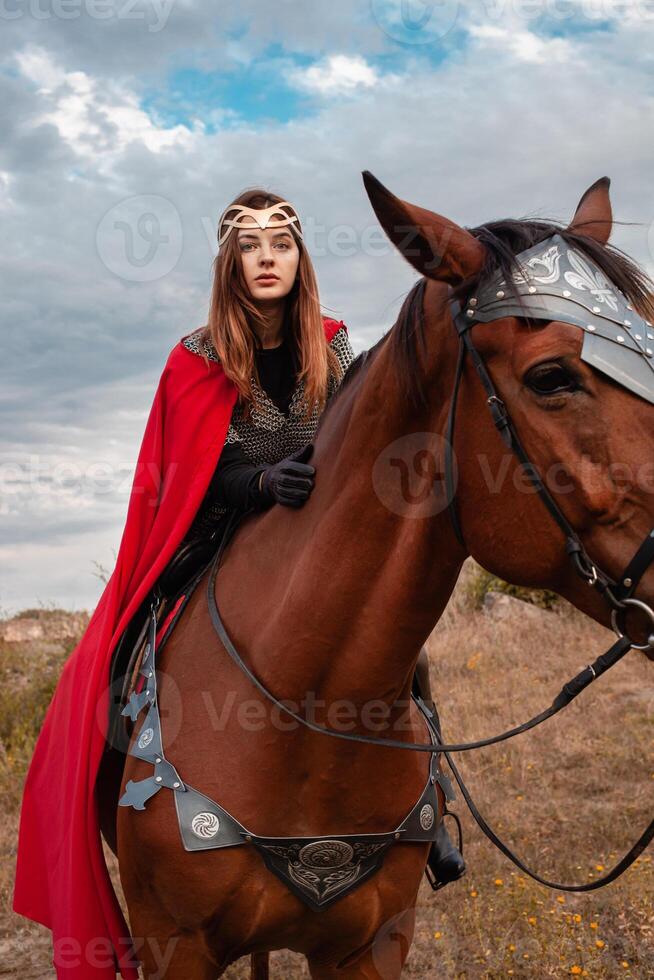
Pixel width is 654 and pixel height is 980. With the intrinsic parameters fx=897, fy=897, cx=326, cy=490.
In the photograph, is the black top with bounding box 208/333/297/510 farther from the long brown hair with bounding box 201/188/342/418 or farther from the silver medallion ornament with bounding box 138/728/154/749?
the silver medallion ornament with bounding box 138/728/154/749

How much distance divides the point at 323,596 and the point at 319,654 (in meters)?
0.16

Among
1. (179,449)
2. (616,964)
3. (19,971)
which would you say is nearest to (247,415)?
(179,449)

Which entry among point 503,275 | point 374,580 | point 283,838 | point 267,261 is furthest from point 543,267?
point 283,838

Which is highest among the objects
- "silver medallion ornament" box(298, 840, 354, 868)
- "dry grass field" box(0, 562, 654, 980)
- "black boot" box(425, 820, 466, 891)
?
"silver medallion ornament" box(298, 840, 354, 868)

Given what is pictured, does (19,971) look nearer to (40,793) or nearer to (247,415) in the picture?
(40,793)

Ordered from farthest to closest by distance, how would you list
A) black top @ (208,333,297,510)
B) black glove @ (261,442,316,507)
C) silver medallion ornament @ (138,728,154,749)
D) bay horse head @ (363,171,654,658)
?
1. black top @ (208,333,297,510)
2. silver medallion ornament @ (138,728,154,749)
3. black glove @ (261,442,316,507)
4. bay horse head @ (363,171,654,658)

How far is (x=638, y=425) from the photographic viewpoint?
1845 mm

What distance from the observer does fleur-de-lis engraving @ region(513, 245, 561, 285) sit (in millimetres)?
2006

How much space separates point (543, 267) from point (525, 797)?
16.8ft

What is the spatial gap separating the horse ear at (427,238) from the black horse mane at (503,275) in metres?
0.03

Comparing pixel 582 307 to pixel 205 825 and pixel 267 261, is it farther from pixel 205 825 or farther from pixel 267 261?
pixel 205 825

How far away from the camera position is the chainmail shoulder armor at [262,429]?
3.12 metres

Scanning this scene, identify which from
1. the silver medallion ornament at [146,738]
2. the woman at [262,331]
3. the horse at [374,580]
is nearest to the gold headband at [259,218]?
the woman at [262,331]

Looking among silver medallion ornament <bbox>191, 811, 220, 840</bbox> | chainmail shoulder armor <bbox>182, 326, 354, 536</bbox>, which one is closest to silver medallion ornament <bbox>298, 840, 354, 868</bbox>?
silver medallion ornament <bbox>191, 811, 220, 840</bbox>
